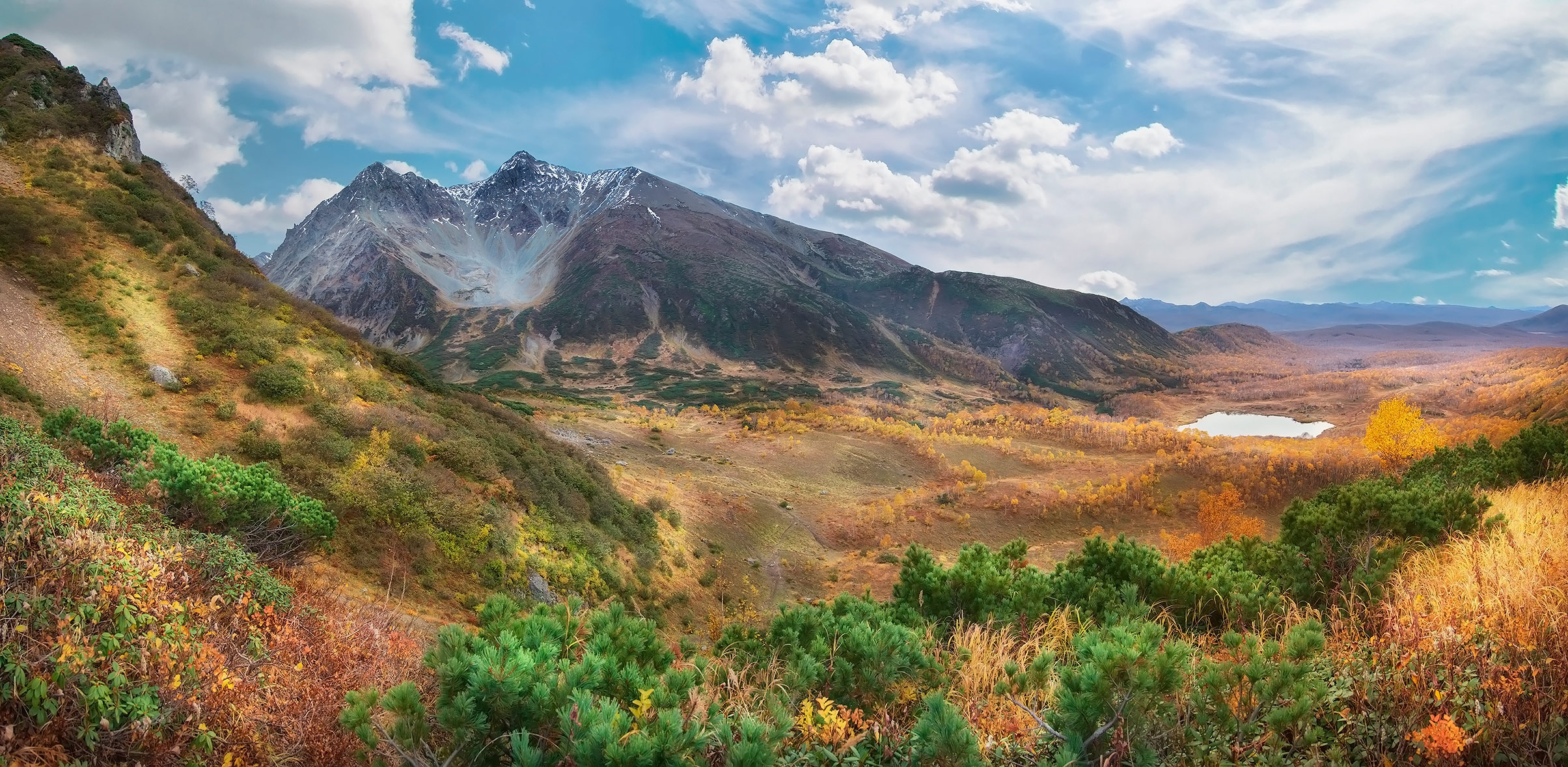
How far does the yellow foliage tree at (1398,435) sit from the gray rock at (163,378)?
59825mm

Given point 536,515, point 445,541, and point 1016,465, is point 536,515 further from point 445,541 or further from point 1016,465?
point 1016,465

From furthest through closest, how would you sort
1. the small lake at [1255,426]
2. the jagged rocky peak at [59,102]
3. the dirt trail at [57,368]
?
the small lake at [1255,426]
the jagged rocky peak at [59,102]
the dirt trail at [57,368]

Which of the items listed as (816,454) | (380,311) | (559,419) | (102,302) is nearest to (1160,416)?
(816,454)

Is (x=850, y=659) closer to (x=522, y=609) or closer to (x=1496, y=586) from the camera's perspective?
(x=1496, y=586)

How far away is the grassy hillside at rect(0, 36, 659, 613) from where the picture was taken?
14336mm

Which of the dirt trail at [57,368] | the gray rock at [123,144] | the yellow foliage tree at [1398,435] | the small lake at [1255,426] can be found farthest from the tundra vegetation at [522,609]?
the small lake at [1255,426]

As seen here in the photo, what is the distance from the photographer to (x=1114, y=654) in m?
3.89

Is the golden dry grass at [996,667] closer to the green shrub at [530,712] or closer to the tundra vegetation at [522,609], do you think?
the tundra vegetation at [522,609]

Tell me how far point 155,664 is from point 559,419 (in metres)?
50.3

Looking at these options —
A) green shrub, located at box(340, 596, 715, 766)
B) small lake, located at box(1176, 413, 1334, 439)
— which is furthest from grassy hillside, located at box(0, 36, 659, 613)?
small lake, located at box(1176, 413, 1334, 439)

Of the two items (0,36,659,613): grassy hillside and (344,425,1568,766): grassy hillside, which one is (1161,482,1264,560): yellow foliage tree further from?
(344,425,1568,766): grassy hillside

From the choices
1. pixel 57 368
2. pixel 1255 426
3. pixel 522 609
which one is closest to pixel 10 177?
pixel 57 368

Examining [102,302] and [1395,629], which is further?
[102,302]

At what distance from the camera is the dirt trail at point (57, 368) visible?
13.7 metres
